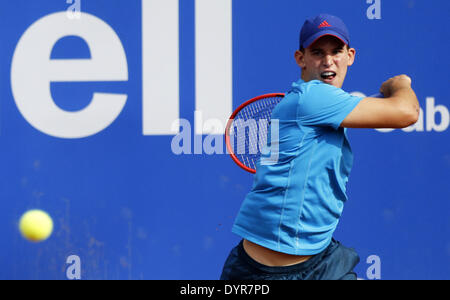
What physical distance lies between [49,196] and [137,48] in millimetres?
1025

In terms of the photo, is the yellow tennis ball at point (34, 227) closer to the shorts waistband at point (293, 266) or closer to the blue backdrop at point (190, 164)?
the blue backdrop at point (190, 164)

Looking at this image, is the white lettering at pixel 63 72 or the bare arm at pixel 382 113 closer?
the bare arm at pixel 382 113

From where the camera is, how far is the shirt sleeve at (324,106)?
5.99 ft

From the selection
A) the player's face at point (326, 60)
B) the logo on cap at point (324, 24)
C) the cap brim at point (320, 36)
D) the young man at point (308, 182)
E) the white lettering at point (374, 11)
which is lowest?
the young man at point (308, 182)

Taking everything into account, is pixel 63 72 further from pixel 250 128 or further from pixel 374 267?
pixel 374 267

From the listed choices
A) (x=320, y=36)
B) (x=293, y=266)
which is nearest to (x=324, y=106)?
(x=320, y=36)

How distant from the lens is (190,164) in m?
3.26

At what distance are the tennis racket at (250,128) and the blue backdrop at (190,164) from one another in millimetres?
649

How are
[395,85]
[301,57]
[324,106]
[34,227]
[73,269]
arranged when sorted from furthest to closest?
1. [73,269]
2. [34,227]
3. [301,57]
4. [395,85]
5. [324,106]

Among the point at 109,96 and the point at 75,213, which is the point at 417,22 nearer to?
the point at 109,96

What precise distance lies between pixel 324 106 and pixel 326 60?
285mm

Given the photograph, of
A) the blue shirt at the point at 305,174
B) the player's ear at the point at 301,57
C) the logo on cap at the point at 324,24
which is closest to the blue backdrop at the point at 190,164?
the player's ear at the point at 301,57

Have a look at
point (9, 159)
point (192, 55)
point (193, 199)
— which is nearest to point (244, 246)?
point (193, 199)
